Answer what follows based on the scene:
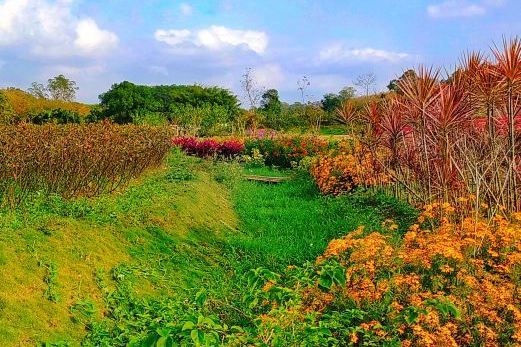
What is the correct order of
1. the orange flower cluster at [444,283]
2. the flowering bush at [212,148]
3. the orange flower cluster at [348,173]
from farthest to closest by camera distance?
the flowering bush at [212,148] < the orange flower cluster at [348,173] < the orange flower cluster at [444,283]

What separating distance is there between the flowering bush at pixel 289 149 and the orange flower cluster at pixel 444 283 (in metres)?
12.2

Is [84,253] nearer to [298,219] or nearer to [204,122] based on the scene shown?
[298,219]

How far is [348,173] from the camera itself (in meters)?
12.5

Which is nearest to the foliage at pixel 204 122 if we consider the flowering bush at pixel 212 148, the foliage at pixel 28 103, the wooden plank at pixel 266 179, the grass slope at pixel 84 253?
the foliage at pixel 28 103

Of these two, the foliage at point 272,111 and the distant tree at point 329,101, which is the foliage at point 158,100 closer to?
the foliage at point 272,111

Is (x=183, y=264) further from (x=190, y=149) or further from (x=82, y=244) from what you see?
(x=190, y=149)

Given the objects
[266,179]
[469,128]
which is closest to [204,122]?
[266,179]

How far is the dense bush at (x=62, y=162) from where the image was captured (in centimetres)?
692

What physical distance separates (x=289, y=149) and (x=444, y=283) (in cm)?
1389

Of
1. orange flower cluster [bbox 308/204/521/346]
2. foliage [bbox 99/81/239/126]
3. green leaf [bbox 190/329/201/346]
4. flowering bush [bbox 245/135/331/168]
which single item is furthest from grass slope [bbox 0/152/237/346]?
foliage [bbox 99/81/239/126]

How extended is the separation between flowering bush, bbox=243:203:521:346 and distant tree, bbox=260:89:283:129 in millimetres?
28096

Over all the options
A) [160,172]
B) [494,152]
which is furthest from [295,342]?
[160,172]

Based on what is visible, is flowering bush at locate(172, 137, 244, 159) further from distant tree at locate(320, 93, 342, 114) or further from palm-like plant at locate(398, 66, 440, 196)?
distant tree at locate(320, 93, 342, 114)

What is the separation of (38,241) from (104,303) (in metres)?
0.90
